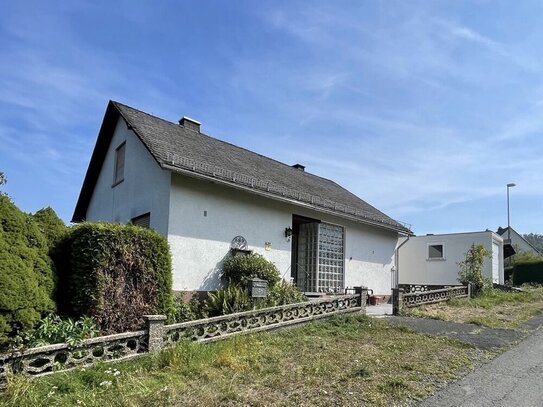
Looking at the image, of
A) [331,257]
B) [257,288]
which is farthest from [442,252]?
[257,288]

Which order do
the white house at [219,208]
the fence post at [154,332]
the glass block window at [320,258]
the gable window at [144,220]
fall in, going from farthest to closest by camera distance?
the glass block window at [320,258] → the gable window at [144,220] → the white house at [219,208] → the fence post at [154,332]

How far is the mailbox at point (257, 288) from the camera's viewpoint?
34.6 ft

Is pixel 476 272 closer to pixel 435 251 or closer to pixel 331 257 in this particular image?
pixel 435 251

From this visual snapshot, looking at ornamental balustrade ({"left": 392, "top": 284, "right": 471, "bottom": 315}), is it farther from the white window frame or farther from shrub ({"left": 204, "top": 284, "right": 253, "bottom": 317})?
the white window frame

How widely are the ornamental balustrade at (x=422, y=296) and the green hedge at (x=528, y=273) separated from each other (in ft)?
53.5

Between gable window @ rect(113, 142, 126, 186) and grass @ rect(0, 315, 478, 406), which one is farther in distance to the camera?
gable window @ rect(113, 142, 126, 186)

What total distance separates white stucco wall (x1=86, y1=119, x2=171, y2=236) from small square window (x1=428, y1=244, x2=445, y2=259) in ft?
59.9

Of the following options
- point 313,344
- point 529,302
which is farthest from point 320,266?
point 529,302

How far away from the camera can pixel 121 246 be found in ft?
26.4

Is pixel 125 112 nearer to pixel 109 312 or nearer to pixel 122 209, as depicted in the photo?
pixel 122 209

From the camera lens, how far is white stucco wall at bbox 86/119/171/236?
37.9 ft

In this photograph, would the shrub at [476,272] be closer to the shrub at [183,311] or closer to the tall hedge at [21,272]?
the shrub at [183,311]

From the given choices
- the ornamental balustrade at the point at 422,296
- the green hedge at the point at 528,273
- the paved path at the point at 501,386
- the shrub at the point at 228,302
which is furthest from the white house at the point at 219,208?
the green hedge at the point at 528,273

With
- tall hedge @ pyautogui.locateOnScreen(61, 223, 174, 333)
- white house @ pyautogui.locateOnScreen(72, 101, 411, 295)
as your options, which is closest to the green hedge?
white house @ pyautogui.locateOnScreen(72, 101, 411, 295)
